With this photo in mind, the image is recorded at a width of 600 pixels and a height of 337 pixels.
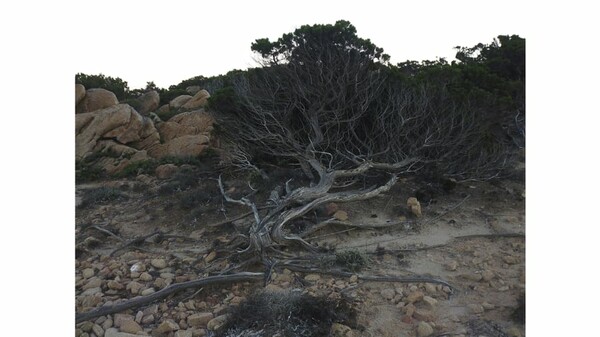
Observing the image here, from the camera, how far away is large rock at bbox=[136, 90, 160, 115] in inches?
267

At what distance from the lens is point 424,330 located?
311 cm

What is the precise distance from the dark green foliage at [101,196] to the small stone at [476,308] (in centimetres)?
482

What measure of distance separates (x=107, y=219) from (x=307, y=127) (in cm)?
→ 303

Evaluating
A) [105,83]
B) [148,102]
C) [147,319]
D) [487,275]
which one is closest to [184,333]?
[147,319]

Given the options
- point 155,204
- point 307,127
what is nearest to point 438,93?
point 307,127

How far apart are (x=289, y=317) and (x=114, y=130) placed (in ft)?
15.8

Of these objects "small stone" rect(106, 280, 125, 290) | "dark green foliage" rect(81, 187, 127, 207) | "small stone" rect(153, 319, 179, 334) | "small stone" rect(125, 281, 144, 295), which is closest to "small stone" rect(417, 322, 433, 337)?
"small stone" rect(153, 319, 179, 334)

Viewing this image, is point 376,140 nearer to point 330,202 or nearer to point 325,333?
point 330,202

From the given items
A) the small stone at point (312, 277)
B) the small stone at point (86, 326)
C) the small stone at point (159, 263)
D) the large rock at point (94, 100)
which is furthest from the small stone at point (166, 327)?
the large rock at point (94, 100)

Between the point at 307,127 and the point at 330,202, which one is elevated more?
the point at 307,127

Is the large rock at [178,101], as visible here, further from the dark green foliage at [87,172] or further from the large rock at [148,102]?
the dark green foliage at [87,172]

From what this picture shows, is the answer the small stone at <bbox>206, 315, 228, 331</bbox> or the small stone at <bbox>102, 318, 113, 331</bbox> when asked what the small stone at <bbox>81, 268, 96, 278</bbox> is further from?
the small stone at <bbox>206, 315, 228, 331</bbox>

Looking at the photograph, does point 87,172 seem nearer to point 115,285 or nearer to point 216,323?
point 115,285

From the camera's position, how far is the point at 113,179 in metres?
6.01
